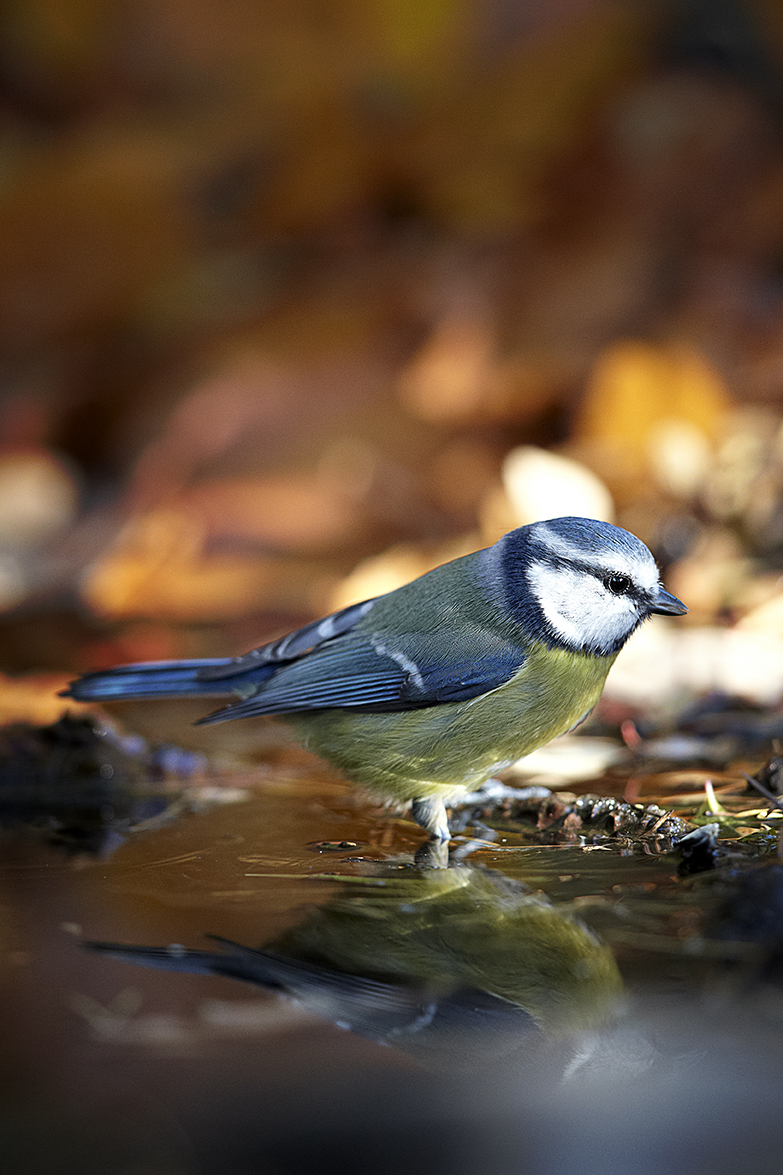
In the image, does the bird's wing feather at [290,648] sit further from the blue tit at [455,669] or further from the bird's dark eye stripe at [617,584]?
the bird's dark eye stripe at [617,584]

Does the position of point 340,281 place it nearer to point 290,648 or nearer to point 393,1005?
point 290,648

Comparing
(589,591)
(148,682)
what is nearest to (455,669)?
(589,591)

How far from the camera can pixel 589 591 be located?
1.11 metres

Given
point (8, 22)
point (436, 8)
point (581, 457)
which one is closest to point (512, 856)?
point (581, 457)

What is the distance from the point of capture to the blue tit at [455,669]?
3.45 feet

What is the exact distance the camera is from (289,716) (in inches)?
45.4

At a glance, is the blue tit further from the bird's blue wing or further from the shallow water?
the shallow water

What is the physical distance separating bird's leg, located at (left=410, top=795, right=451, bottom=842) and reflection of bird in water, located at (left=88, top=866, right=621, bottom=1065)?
175 mm

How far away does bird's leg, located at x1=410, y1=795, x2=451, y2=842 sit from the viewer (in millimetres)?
944

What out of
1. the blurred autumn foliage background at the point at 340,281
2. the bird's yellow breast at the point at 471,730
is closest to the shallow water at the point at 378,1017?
the bird's yellow breast at the point at 471,730

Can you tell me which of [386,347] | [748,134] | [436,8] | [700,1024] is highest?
[436,8]

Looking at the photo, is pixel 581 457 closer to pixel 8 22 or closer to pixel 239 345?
pixel 239 345

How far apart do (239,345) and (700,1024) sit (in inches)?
71.6

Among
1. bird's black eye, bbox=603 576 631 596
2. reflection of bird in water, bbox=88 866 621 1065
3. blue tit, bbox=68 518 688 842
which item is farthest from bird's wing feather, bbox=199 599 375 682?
reflection of bird in water, bbox=88 866 621 1065
